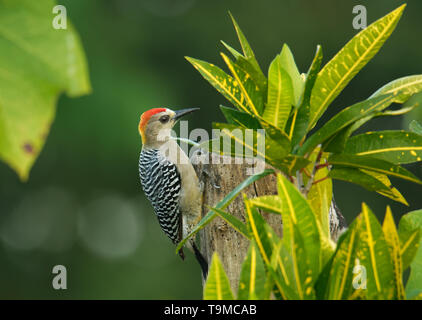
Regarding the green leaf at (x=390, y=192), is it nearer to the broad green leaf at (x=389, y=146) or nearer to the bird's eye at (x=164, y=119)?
the broad green leaf at (x=389, y=146)

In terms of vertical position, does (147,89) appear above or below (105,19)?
below

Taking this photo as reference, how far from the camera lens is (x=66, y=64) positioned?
1.19ft

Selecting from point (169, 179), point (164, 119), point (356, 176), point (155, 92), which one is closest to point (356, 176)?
point (356, 176)

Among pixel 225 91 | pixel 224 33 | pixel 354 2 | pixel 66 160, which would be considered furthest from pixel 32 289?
pixel 225 91

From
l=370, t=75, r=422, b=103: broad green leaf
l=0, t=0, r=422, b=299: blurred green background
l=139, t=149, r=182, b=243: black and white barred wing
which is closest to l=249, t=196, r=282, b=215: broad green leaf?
l=370, t=75, r=422, b=103: broad green leaf

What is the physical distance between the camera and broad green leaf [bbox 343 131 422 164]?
114cm

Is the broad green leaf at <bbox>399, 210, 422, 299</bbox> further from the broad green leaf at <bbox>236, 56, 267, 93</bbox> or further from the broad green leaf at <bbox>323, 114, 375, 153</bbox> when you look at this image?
the broad green leaf at <bbox>236, 56, 267, 93</bbox>

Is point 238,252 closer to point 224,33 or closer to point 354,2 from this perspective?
point 224,33

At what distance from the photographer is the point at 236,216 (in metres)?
1.57

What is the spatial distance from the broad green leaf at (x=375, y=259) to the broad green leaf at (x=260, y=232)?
0.54ft

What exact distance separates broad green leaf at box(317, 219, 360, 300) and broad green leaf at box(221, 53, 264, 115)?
386 mm

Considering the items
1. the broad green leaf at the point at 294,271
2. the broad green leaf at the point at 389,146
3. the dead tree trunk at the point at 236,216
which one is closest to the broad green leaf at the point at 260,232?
the broad green leaf at the point at 294,271

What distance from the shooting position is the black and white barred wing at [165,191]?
8.44 ft
